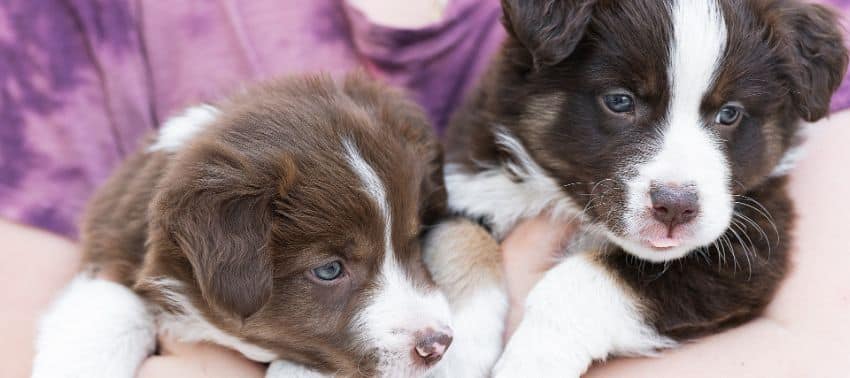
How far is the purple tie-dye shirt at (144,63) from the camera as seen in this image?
142 inches

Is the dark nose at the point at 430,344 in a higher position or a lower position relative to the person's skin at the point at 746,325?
higher

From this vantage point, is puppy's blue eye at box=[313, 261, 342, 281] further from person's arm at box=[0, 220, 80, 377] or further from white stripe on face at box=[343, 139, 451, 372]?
person's arm at box=[0, 220, 80, 377]

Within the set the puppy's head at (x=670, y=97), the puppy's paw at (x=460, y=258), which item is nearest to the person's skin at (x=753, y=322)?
the puppy's paw at (x=460, y=258)

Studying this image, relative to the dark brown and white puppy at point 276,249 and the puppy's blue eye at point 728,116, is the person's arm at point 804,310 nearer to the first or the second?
the puppy's blue eye at point 728,116

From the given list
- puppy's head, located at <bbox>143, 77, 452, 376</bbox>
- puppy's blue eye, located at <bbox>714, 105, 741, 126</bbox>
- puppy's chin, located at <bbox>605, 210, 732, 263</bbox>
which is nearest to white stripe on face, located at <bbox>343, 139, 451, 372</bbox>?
puppy's head, located at <bbox>143, 77, 452, 376</bbox>

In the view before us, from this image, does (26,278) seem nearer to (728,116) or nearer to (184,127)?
(184,127)

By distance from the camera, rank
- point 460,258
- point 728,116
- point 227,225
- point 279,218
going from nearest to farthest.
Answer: point 227,225
point 279,218
point 728,116
point 460,258

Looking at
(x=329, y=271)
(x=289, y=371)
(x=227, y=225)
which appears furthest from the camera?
(x=289, y=371)

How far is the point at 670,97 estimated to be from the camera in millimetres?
2975

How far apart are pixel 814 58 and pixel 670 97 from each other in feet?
2.18

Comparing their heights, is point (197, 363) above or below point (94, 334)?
below

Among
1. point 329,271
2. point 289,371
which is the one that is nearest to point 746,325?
point 329,271

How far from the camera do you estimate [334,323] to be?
2887 mm

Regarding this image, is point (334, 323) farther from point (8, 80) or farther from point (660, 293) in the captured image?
point (8, 80)
